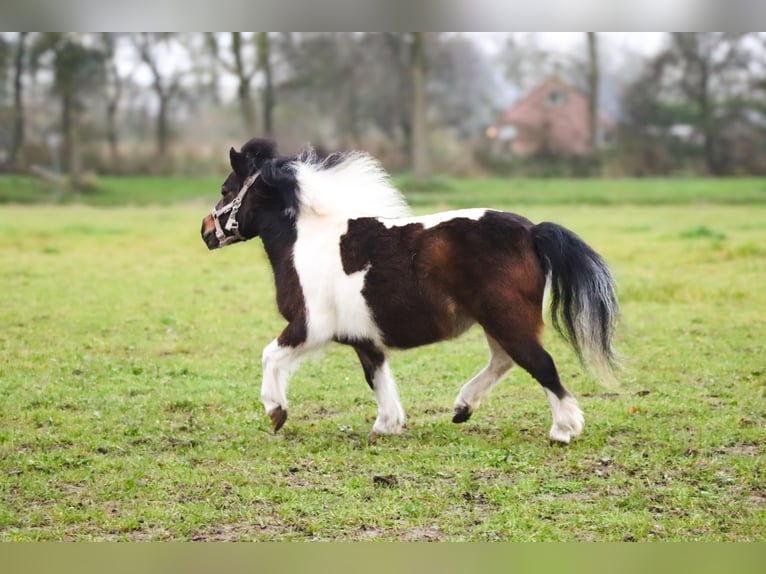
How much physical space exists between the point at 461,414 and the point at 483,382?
208 millimetres

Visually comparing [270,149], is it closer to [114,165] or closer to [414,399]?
[414,399]

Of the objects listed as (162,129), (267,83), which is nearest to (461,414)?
(267,83)

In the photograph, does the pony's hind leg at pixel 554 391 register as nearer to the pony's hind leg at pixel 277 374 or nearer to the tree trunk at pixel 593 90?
the pony's hind leg at pixel 277 374

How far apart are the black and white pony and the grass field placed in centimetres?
37

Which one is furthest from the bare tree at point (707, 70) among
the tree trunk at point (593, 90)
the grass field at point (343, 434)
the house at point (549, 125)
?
the grass field at point (343, 434)

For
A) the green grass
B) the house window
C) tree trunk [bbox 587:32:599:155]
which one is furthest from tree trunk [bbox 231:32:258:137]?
tree trunk [bbox 587:32:599:155]

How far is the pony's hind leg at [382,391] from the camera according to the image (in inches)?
197

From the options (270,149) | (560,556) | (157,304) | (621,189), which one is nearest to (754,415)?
(560,556)

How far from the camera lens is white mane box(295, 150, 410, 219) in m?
5.16

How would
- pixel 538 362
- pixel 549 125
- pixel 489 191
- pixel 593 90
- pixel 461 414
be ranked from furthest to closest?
1. pixel 593 90
2. pixel 549 125
3. pixel 489 191
4. pixel 461 414
5. pixel 538 362

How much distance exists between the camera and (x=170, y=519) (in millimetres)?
4086

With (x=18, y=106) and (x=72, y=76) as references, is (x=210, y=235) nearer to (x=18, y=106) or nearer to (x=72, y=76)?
(x=72, y=76)

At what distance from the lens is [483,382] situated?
16.4 feet

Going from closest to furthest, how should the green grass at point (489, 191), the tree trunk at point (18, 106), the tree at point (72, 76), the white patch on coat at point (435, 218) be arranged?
the white patch on coat at point (435, 218)
the green grass at point (489, 191)
the tree at point (72, 76)
the tree trunk at point (18, 106)
